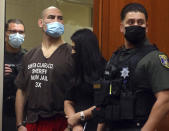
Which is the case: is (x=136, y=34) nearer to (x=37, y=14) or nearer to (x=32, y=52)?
(x=32, y=52)

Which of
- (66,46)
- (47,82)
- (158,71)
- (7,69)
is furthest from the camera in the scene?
(7,69)

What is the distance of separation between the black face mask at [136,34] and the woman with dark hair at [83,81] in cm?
39

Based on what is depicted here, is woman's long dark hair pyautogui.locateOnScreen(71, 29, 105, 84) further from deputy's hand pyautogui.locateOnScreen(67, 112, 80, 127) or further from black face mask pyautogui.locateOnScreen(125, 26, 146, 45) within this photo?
black face mask pyautogui.locateOnScreen(125, 26, 146, 45)

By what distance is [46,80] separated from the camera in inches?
129

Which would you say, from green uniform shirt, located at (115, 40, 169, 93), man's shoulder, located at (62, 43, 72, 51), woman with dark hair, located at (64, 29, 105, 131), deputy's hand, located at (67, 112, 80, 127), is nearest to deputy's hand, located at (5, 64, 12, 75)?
man's shoulder, located at (62, 43, 72, 51)

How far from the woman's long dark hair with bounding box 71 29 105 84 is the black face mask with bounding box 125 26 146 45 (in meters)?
0.39

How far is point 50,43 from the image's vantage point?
350cm

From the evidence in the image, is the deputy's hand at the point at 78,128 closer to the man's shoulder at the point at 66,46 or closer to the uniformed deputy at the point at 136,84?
the uniformed deputy at the point at 136,84

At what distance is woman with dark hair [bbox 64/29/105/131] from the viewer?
2.75m

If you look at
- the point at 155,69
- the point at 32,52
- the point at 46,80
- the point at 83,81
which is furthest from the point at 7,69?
the point at 155,69

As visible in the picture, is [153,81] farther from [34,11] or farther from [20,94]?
[34,11]

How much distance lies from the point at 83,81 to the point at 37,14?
155cm

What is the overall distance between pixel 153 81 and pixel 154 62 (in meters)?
0.14

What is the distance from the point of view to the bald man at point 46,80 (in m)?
3.24
